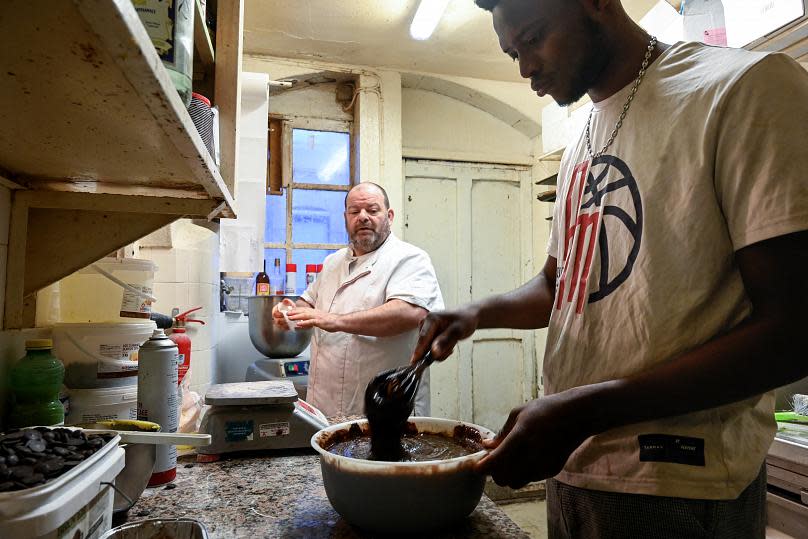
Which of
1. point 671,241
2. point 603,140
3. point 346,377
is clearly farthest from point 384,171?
point 671,241

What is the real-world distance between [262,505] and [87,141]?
0.77 meters

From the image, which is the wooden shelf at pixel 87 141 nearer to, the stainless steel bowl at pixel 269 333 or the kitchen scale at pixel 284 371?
the stainless steel bowl at pixel 269 333

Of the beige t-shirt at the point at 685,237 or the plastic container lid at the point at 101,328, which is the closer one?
the beige t-shirt at the point at 685,237

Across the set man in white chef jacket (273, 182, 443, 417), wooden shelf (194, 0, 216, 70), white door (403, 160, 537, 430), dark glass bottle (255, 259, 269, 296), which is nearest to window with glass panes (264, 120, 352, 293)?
dark glass bottle (255, 259, 269, 296)

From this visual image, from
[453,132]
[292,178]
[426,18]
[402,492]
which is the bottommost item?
[402,492]

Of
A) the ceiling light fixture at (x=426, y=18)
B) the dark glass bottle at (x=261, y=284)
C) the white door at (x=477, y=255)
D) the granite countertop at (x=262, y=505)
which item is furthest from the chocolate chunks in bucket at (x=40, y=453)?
the white door at (x=477, y=255)

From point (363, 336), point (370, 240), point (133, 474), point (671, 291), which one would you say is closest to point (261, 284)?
point (370, 240)

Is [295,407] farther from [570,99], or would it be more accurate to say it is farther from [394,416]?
[570,99]

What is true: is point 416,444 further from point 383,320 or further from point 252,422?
point 383,320

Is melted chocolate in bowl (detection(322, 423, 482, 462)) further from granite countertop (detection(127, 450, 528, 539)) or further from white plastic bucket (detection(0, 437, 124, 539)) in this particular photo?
white plastic bucket (detection(0, 437, 124, 539))

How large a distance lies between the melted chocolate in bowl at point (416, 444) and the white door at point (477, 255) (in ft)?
9.27

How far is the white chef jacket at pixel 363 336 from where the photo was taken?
2465 mm

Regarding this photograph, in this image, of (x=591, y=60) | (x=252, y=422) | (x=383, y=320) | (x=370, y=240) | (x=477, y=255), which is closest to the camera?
(x=591, y=60)

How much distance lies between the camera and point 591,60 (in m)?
1.03
